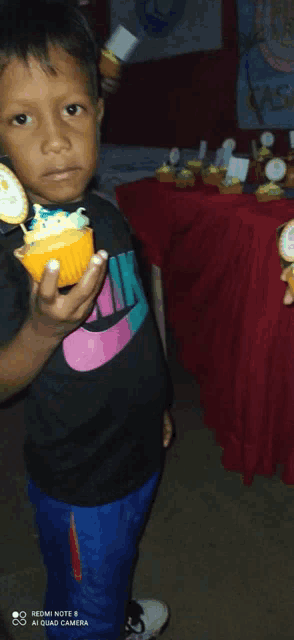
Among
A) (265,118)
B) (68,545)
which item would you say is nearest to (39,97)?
(68,545)

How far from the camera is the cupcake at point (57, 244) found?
2.12 ft

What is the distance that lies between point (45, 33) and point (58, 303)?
396 mm

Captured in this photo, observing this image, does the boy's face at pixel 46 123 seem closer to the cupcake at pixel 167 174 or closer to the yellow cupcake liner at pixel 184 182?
the yellow cupcake liner at pixel 184 182

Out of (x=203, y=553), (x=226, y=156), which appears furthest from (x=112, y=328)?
(x=226, y=156)

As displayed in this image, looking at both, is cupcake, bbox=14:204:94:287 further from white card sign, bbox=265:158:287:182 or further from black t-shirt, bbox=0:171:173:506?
white card sign, bbox=265:158:287:182

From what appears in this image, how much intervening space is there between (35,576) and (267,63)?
2.96 m

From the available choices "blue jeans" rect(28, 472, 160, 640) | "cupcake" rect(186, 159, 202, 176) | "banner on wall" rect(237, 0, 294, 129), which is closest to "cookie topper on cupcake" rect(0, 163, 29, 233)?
"blue jeans" rect(28, 472, 160, 640)

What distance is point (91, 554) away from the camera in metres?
0.80

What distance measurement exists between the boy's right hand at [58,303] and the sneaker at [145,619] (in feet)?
2.92

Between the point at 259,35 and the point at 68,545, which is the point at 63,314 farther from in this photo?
the point at 259,35

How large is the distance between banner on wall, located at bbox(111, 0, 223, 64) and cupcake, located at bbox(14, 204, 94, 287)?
3301 millimetres

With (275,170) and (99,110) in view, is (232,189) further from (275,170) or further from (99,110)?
(99,110)

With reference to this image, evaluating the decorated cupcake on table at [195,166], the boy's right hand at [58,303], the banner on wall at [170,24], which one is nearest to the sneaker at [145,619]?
the boy's right hand at [58,303]

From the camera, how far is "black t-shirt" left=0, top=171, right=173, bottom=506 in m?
0.78
